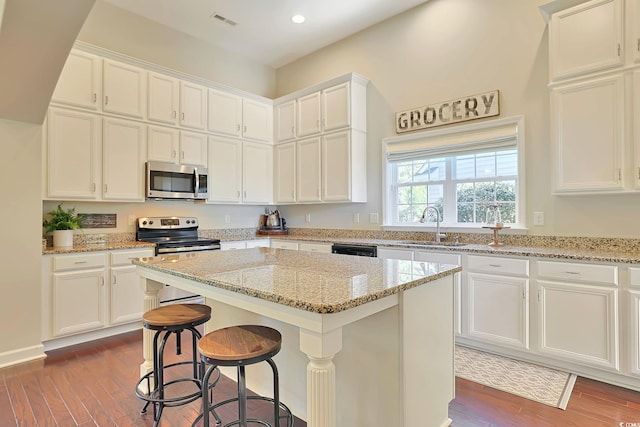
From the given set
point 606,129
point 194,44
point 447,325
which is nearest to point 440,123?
point 606,129

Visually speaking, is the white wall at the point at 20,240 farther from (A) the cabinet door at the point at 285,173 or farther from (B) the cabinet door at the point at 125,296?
(A) the cabinet door at the point at 285,173

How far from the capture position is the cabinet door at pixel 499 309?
2.69m

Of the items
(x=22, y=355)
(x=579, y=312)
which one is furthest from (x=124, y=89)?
(x=579, y=312)

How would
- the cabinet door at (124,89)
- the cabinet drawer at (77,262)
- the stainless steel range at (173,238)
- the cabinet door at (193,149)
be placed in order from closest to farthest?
1. the cabinet drawer at (77,262)
2. the cabinet door at (124,89)
3. the stainless steel range at (173,238)
4. the cabinet door at (193,149)

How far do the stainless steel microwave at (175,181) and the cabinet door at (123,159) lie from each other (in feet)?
0.36

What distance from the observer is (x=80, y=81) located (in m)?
3.35

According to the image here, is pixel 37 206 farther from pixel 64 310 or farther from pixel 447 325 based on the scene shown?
pixel 447 325

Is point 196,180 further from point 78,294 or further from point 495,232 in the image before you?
Result: point 495,232

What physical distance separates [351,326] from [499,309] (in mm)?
1723

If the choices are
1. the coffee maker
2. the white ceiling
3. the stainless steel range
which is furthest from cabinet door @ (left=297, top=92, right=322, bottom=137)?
the stainless steel range

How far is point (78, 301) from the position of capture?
3.14 metres

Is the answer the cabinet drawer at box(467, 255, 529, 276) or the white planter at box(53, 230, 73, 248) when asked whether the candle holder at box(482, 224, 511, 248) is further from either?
the white planter at box(53, 230, 73, 248)

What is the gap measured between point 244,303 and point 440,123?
3078 millimetres

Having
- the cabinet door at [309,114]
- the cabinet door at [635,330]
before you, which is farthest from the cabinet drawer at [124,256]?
the cabinet door at [635,330]
